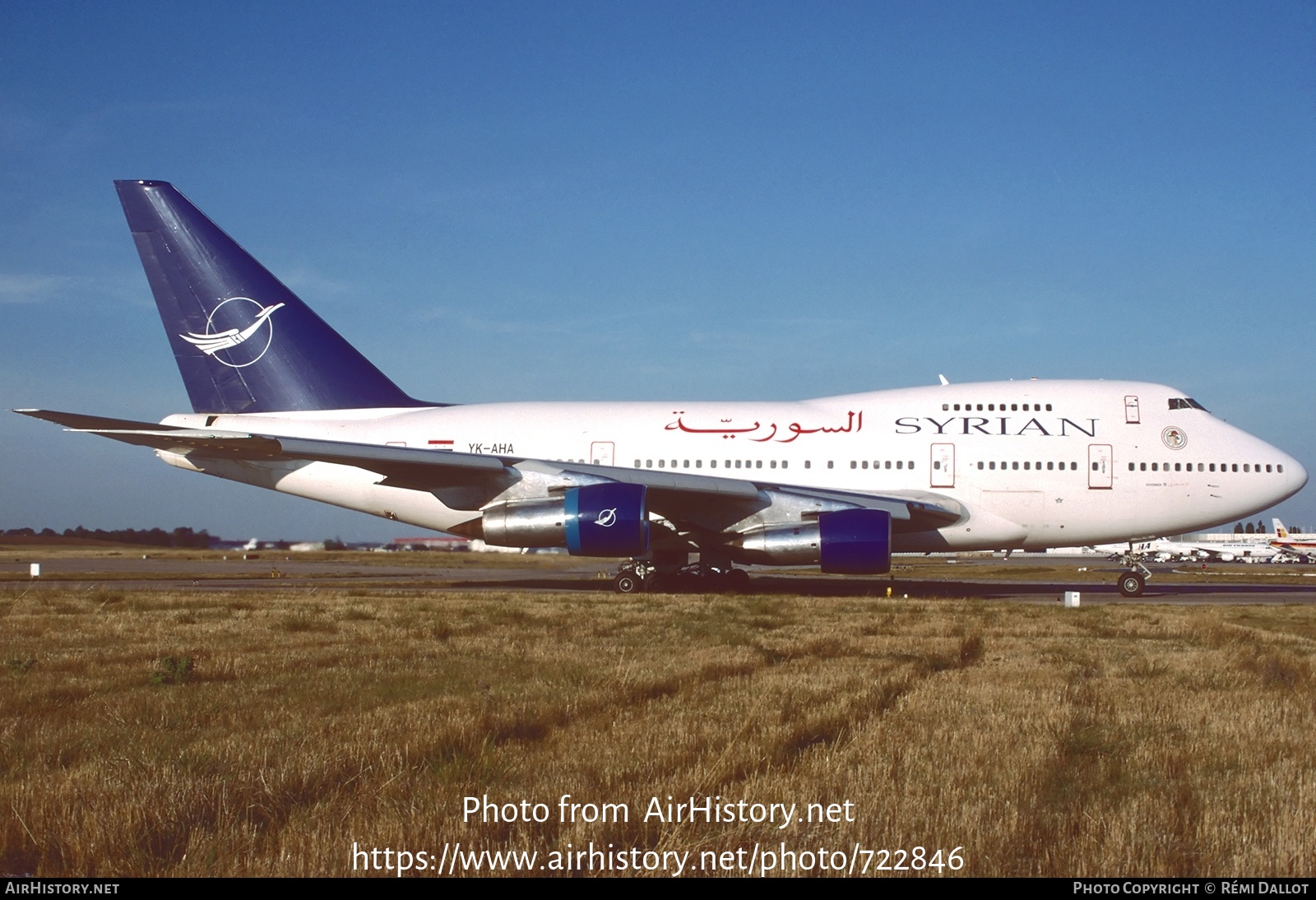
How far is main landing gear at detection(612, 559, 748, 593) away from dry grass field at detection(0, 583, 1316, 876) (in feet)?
27.5

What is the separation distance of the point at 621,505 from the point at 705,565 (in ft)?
10.9

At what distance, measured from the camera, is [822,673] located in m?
8.33

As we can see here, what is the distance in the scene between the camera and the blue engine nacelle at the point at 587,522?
17.4m

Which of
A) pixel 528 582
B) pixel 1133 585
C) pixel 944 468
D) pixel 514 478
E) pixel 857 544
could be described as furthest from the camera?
pixel 528 582

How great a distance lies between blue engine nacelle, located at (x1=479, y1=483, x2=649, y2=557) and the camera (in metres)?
17.4

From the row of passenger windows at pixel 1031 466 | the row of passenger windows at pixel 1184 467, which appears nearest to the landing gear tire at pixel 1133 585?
the row of passenger windows at pixel 1184 467

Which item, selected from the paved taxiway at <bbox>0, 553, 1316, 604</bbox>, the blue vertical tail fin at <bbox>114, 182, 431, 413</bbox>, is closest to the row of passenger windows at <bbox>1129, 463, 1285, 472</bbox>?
the paved taxiway at <bbox>0, 553, 1316, 604</bbox>

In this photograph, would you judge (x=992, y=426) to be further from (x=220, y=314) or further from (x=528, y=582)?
(x=220, y=314)

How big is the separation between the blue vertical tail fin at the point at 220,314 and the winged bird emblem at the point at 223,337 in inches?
0.7

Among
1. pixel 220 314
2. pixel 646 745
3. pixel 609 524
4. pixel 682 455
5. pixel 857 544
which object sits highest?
pixel 220 314

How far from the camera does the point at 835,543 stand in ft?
56.6

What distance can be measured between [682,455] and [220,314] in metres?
10.1

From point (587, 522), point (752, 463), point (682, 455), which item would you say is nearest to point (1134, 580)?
point (752, 463)

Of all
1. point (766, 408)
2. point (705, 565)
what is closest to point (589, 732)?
point (705, 565)
